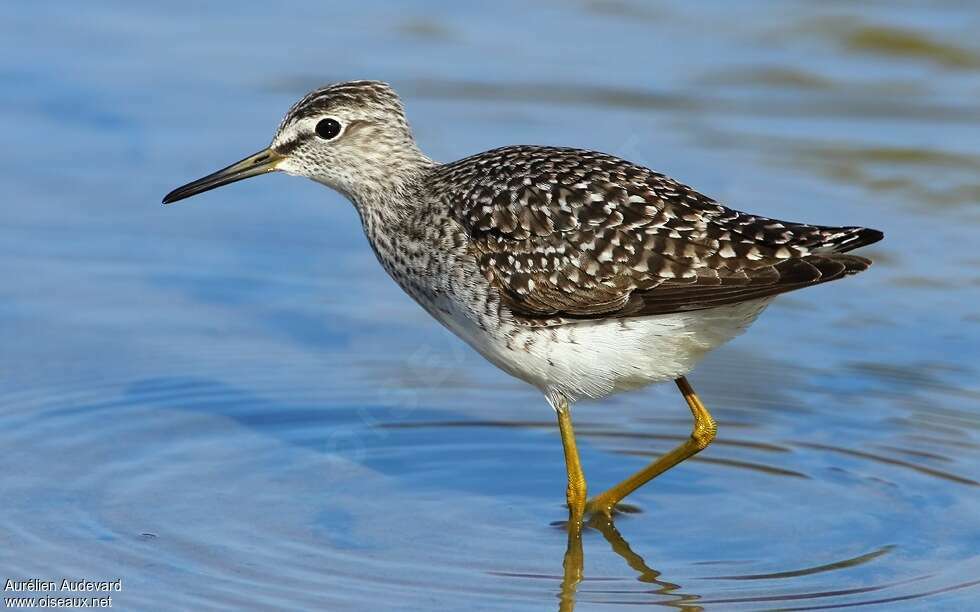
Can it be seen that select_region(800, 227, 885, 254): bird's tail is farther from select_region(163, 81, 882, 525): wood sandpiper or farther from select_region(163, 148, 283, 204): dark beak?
select_region(163, 148, 283, 204): dark beak

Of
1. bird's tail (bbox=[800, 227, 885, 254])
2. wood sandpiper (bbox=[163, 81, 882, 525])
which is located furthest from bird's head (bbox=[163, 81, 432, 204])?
bird's tail (bbox=[800, 227, 885, 254])

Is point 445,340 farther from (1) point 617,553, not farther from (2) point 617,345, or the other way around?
(1) point 617,553

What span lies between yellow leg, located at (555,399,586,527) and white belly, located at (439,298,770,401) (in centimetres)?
29

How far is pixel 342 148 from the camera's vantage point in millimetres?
10570

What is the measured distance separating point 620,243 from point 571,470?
1.39m

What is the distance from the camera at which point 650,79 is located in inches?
645

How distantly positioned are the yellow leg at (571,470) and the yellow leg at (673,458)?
9 centimetres

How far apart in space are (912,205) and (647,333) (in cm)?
550

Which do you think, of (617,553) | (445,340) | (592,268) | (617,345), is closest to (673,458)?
(617,553)

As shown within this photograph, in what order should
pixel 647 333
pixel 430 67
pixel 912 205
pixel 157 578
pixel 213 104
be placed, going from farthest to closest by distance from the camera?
pixel 430 67 → pixel 213 104 → pixel 912 205 → pixel 647 333 → pixel 157 578

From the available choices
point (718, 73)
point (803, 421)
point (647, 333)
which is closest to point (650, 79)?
point (718, 73)

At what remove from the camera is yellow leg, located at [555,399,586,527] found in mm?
9789

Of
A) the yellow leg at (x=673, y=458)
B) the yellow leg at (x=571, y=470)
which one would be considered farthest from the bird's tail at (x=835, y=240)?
the yellow leg at (x=571, y=470)

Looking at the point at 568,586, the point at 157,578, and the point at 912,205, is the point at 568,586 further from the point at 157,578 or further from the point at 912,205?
the point at 912,205
